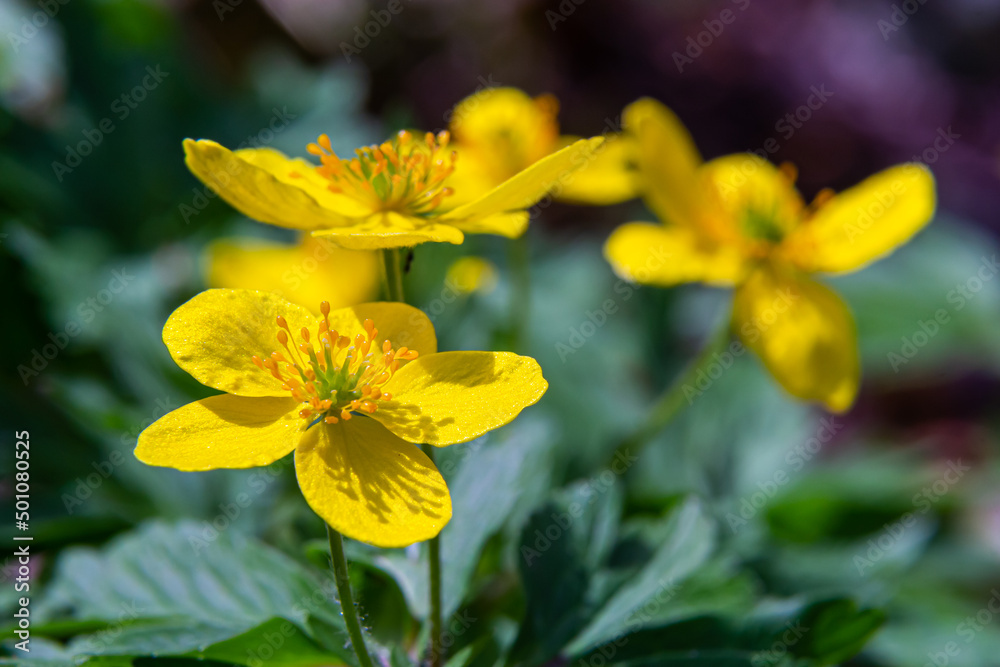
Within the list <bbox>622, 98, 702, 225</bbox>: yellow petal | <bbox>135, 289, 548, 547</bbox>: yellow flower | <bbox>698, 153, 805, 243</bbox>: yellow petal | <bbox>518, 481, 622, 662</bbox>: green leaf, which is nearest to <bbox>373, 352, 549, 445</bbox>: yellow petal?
<bbox>135, 289, 548, 547</bbox>: yellow flower

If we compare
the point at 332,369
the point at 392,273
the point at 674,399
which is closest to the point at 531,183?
the point at 392,273

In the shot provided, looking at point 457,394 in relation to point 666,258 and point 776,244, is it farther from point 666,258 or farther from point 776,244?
point 776,244

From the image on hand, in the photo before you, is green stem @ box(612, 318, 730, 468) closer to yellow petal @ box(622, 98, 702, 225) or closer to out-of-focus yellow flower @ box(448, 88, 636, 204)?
yellow petal @ box(622, 98, 702, 225)

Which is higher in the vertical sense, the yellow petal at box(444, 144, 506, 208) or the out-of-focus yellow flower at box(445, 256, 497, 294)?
the yellow petal at box(444, 144, 506, 208)

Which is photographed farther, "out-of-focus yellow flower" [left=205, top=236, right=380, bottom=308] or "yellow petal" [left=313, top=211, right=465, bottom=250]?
"out-of-focus yellow flower" [left=205, top=236, right=380, bottom=308]

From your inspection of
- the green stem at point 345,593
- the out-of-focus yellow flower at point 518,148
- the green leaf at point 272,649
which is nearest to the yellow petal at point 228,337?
the green stem at point 345,593

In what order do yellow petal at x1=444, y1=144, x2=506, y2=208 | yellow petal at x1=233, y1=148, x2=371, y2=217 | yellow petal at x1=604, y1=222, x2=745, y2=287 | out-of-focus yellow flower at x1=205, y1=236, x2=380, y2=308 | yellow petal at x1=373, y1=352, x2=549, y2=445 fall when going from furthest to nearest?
out-of-focus yellow flower at x1=205, y1=236, x2=380, y2=308
yellow petal at x1=604, y1=222, x2=745, y2=287
yellow petal at x1=444, y1=144, x2=506, y2=208
yellow petal at x1=233, y1=148, x2=371, y2=217
yellow petal at x1=373, y1=352, x2=549, y2=445

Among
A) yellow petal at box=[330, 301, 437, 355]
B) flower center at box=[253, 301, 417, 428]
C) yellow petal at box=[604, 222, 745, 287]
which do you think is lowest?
flower center at box=[253, 301, 417, 428]
